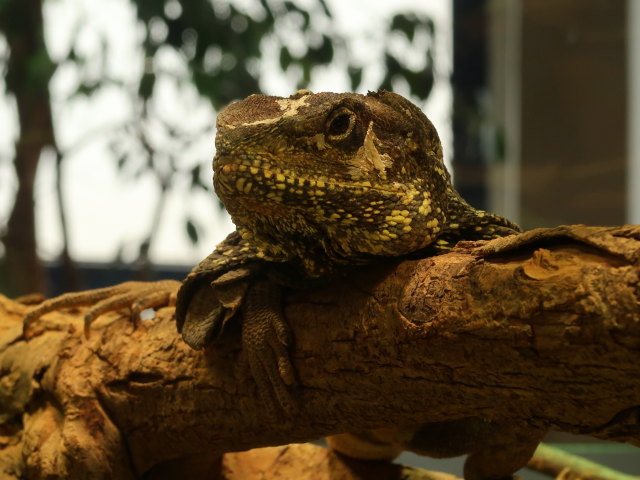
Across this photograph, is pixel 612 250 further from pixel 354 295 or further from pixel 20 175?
pixel 20 175

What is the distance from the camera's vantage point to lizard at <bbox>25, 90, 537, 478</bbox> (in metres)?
1.48

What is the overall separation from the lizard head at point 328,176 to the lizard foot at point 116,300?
78cm

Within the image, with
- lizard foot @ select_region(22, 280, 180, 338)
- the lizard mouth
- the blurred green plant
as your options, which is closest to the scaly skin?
the lizard mouth

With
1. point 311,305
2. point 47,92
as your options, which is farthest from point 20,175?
point 311,305

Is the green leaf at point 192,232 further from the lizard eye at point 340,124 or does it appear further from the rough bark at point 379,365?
the lizard eye at point 340,124

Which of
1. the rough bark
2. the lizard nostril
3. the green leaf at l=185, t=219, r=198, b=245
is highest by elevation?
the lizard nostril

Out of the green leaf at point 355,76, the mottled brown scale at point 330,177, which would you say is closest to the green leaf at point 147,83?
the green leaf at point 355,76

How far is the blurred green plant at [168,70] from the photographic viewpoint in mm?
3309

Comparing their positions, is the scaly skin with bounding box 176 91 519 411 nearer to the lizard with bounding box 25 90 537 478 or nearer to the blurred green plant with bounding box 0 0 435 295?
the lizard with bounding box 25 90 537 478

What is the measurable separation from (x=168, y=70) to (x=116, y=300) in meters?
1.66

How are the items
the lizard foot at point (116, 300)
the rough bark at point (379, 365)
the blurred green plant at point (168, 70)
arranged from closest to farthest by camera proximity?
the rough bark at point (379, 365)
the lizard foot at point (116, 300)
the blurred green plant at point (168, 70)

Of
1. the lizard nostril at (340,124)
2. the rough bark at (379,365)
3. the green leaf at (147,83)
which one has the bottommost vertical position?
the rough bark at (379,365)

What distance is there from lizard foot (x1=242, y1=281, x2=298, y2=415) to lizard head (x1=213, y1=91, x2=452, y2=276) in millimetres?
181

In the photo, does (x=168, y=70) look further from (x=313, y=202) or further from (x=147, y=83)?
(x=313, y=202)
